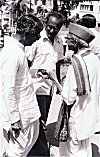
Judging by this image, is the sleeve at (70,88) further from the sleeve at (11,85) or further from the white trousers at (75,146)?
the sleeve at (11,85)

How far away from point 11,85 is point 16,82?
0.06 metres

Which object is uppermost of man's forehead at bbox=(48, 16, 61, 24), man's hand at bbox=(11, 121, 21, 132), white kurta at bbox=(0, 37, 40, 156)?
man's forehead at bbox=(48, 16, 61, 24)

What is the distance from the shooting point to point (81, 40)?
121 inches

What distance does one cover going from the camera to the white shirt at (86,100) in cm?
309

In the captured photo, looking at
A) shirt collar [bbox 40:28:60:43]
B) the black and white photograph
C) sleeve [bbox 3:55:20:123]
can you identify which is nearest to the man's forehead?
the black and white photograph

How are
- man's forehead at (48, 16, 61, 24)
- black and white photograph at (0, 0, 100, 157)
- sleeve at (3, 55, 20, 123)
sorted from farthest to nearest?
man's forehead at (48, 16, 61, 24) < black and white photograph at (0, 0, 100, 157) < sleeve at (3, 55, 20, 123)

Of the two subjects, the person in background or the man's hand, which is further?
the person in background

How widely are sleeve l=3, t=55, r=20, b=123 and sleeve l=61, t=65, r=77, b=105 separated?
43 cm

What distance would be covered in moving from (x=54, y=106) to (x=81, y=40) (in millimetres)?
661

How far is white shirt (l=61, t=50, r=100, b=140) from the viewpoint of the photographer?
10.1 feet

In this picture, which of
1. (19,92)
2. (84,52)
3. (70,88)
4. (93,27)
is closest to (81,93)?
(70,88)

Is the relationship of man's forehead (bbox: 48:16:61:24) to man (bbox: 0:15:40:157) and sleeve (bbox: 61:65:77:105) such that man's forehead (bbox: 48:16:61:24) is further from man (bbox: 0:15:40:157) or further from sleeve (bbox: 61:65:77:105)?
sleeve (bbox: 61:65:77:105)

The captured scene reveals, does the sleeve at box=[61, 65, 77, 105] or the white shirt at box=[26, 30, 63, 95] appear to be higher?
the white shirt at box=[26, 30, 63, 95]

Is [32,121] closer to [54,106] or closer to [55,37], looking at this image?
[54,106]
